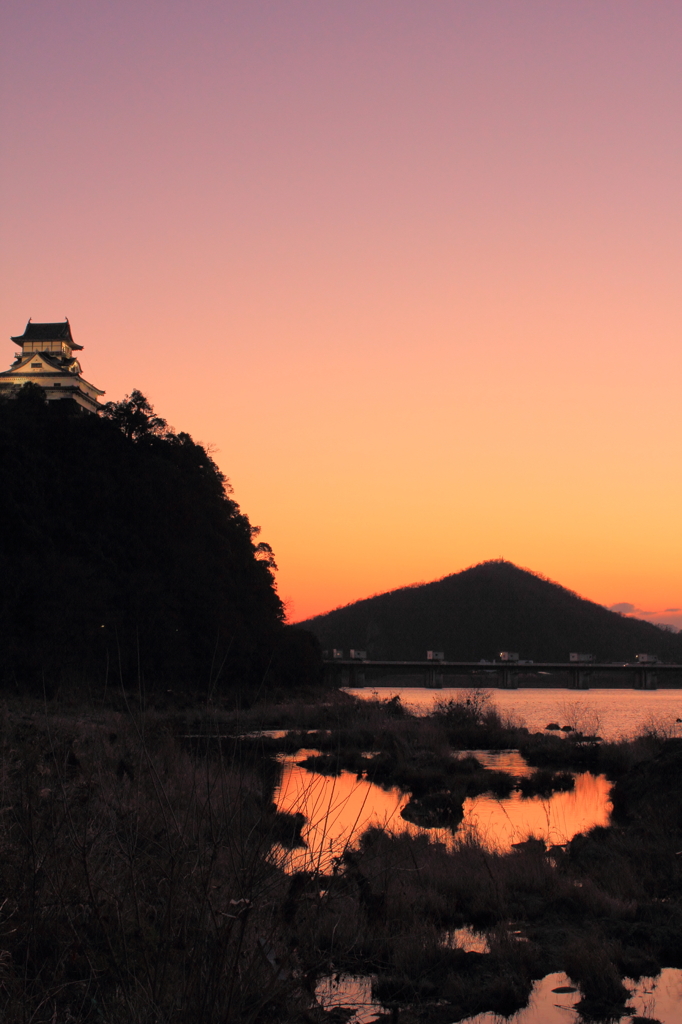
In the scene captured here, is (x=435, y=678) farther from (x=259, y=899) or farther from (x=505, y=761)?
(x=259, y=899)

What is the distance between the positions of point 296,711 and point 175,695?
7.37 metres

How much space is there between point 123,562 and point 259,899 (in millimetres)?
64863

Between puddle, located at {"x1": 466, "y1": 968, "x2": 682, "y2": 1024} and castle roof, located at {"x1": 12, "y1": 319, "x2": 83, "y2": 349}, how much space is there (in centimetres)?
11101

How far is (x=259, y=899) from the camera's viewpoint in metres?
5.65

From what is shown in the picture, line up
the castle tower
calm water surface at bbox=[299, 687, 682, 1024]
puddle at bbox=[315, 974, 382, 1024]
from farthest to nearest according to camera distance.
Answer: the castle tower, puddle at bbox=[315, 974, 382, 1024], calm water surface at bbox=[299, 687, 682, 1024]

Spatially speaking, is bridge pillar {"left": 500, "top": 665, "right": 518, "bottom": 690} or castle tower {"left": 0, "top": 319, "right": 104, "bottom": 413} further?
bridge pillar {"left": 500, "top": 665, "right": 518, "bottom": 690}

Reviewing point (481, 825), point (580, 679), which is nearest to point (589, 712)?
point (481, 825)

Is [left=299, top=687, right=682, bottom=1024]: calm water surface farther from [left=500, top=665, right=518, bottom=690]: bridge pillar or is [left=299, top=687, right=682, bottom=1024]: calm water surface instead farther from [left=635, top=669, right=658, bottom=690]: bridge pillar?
→ [left=635, top=669, right=658, bottom=690]: bridge pillar

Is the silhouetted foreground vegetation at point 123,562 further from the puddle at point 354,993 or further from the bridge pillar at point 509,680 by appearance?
the bridge pillar at point 509,680

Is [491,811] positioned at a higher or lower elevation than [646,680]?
lower

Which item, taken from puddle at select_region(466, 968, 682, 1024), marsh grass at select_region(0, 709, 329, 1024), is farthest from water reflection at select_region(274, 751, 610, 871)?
marsh grass at select_region(0, 709, 329, 1024)

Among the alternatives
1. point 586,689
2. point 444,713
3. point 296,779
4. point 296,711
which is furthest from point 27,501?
point 586,689

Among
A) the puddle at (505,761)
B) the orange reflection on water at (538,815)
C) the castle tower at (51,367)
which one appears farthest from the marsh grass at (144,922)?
the castle tower at (51,367)

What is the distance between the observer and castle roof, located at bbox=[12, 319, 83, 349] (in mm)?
111688
